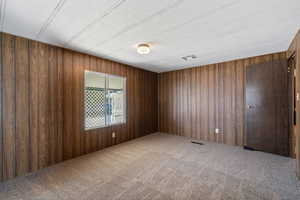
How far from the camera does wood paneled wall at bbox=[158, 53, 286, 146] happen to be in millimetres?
3543

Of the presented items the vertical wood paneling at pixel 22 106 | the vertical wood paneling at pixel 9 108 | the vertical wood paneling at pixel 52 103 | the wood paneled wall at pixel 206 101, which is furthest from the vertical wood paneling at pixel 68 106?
the wood paneled wall at pixel 206 101

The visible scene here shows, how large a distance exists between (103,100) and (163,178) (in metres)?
2.32

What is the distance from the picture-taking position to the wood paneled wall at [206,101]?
11.6 ft

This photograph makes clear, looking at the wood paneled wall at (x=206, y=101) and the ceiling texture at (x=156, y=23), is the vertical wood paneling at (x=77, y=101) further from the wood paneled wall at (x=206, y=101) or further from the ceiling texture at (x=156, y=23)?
the wood paneled wall at (x=206, y=101)

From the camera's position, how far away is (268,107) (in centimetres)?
299

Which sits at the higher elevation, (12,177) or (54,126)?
(54,126)

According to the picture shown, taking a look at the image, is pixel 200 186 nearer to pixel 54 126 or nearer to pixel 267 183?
pixel 267 183

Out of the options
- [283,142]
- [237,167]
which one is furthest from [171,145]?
[283,142]

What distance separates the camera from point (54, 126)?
2.58 meters

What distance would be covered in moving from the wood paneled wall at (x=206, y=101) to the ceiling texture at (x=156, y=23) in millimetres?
953

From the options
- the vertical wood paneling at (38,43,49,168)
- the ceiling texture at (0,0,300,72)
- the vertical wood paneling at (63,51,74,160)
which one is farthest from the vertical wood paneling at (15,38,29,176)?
the vertical wood paneling at (63,51,74,160)

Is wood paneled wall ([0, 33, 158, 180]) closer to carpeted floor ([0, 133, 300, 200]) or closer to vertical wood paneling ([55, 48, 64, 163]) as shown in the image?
vertical wood paneling ([55, 48, 64, 163])

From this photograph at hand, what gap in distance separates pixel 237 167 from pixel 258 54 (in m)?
2.64

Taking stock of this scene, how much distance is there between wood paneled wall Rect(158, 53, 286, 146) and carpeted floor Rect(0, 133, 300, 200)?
927 millimetres
